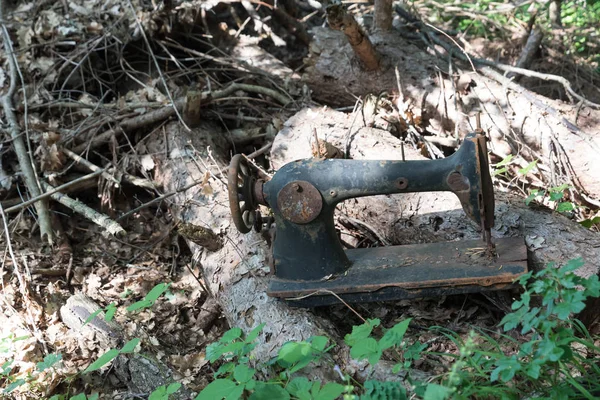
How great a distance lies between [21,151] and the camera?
4.63 m

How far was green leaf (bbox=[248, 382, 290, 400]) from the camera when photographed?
2.47 m

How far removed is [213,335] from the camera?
12.1 ft

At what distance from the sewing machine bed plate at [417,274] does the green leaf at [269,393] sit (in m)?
0.68

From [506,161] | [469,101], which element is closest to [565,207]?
[506,161]

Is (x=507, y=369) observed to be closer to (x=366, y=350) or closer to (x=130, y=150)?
(x=366, y=350)

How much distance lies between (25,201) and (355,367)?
279cm

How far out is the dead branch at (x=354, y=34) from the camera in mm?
4363

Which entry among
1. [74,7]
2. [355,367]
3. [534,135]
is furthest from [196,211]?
[74,7]

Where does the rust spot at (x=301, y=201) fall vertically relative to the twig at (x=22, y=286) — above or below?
above

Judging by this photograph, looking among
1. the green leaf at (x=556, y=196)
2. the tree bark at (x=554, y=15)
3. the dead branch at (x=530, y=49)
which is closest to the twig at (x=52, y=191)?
the green leaf at (x=556, y=196)

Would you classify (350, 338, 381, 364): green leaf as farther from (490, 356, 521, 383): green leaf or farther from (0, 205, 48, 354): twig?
(0, 205, 48, 354): twig

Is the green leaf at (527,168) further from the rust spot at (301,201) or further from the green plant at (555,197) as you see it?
the rust spot at (301,201)

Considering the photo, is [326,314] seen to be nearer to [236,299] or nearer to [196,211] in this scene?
[236,299]

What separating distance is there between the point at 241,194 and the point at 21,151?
7.45ft
